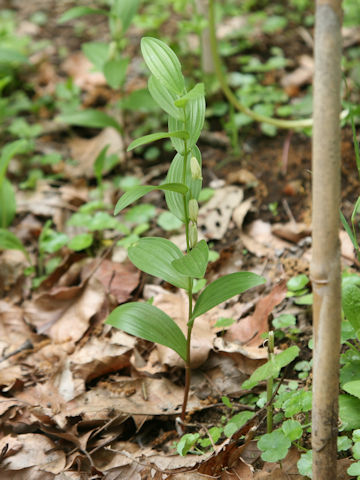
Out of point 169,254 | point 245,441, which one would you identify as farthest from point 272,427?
point 169,254

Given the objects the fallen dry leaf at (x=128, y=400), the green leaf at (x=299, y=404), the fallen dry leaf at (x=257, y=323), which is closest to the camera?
the green leaf at (x=299, y=404)

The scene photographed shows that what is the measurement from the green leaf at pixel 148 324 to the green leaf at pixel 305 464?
0.44m

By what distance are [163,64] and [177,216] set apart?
0.43 metres

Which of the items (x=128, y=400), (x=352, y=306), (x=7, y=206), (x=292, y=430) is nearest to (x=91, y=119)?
(x=7, y=206)

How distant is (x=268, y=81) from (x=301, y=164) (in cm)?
85

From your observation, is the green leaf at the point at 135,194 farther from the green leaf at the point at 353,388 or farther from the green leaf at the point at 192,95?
the green leaf at the point at 353,388

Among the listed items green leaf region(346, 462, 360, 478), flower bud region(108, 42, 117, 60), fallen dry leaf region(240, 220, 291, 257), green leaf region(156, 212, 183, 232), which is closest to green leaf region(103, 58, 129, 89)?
flower bud region(108, 42, 117, 60)

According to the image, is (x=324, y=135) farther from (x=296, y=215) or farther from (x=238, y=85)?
(x=238, y=85)

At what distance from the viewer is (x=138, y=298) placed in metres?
2.34

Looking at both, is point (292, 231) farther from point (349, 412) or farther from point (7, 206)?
point (7, 206)

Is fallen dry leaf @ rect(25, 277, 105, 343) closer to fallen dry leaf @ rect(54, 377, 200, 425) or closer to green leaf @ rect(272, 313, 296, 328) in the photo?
fallen dry leaf @ rect(54, 377, 200, 425)

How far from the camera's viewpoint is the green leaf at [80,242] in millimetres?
2521

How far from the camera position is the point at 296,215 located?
8.34ft

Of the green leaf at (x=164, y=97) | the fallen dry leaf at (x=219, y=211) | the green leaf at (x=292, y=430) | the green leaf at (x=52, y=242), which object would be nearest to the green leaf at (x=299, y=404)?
the green leaf at (x=292, y=430)
